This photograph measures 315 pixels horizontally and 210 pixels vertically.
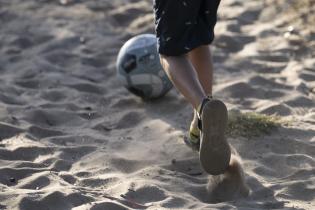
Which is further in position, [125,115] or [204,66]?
[125,115]

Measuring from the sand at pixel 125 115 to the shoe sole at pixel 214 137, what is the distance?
18 cm

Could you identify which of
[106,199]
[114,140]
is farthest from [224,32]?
[106,199]

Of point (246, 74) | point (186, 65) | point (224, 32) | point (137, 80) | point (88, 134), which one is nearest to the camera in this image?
point (186, 65)

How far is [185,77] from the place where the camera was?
3922 mm

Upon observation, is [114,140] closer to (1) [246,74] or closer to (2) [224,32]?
(1) [246,74]

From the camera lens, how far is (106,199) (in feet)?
12.6

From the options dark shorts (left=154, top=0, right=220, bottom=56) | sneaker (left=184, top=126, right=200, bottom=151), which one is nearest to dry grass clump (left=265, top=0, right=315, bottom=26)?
sneaker (left=184, top=126, right=200, bottom=151)

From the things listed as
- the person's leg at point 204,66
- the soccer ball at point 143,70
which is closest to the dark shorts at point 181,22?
the person's leg at point 204,66

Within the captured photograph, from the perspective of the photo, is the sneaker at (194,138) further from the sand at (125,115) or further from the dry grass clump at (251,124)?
the dry grass clump at (251,124)

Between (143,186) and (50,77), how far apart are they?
7.07ft

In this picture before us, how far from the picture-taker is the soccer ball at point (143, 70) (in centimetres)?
532

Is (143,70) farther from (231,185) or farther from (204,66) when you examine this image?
(231,185)

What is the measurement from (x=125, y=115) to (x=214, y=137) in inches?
62.5

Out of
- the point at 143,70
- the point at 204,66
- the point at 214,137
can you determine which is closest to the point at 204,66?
the point at 204,66
